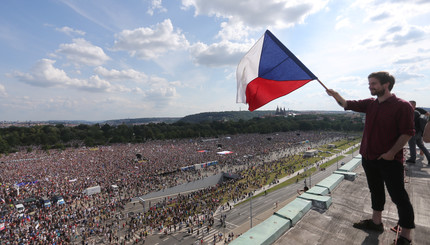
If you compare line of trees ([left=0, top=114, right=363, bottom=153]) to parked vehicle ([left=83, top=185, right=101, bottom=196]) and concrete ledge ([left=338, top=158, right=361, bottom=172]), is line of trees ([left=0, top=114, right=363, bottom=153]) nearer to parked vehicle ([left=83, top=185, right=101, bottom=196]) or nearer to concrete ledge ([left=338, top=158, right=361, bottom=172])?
parked vehicle ([left=83, top=185, right=101, bottom=196])

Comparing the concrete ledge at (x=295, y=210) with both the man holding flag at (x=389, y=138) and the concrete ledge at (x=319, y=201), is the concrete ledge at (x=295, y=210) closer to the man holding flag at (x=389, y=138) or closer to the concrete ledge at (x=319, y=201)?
the concrete ledge at (x=319, y=201)

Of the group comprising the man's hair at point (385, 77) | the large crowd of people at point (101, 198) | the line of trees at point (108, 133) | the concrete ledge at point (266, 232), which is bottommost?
the large crowd of people at point (101, 198)

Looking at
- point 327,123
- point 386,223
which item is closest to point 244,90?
point 386,223

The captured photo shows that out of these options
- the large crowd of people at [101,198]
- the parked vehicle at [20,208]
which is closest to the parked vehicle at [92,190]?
the large crowd of people at [101,198]

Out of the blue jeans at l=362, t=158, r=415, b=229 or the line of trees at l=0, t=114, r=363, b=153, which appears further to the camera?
the line of trees at l=0, t=114, r=363, b=153

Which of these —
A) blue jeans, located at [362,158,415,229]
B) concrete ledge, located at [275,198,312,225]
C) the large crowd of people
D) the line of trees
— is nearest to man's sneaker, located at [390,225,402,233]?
blue jeans, located at [362,158,415,229]

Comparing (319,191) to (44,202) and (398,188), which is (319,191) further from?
(44,202)

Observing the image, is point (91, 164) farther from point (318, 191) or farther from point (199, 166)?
point (318, 191)
